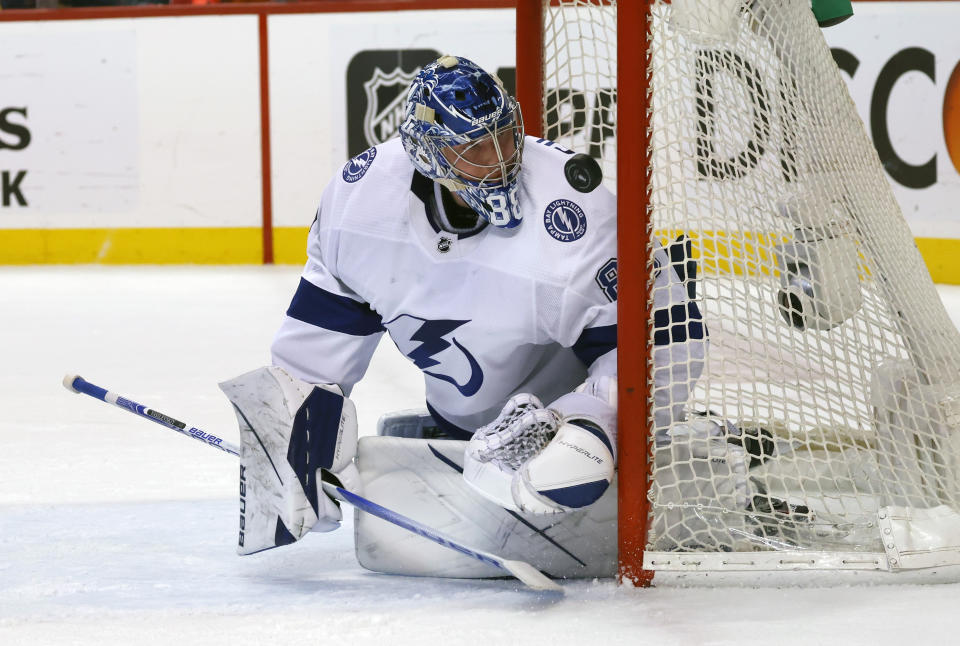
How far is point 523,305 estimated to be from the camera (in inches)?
74.9

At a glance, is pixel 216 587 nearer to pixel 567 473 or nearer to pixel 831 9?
pixel 567 473

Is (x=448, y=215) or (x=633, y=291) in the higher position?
(x=448, y=215)

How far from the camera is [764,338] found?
1.84 metres

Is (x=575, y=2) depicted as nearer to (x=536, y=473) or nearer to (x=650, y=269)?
(x=650, y=269)

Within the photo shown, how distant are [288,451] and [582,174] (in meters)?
0.61

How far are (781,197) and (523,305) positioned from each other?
42 centimetres

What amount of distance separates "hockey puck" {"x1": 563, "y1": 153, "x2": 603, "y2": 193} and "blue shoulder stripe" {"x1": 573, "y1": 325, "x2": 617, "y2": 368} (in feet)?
0.70

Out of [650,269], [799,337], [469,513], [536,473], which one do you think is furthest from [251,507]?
[799,337]

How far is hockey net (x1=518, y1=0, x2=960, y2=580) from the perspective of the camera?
1.81m

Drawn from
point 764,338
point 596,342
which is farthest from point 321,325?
point 764,338

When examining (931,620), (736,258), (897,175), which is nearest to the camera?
(931,620)

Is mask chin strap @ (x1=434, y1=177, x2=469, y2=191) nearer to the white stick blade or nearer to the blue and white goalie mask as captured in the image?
the blue and white goalie mask

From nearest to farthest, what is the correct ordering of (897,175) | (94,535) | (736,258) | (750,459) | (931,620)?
(931,620) < (736,258) < (750,459) < (94,535) < (897,175)

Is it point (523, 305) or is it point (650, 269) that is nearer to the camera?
point (650, 269)
